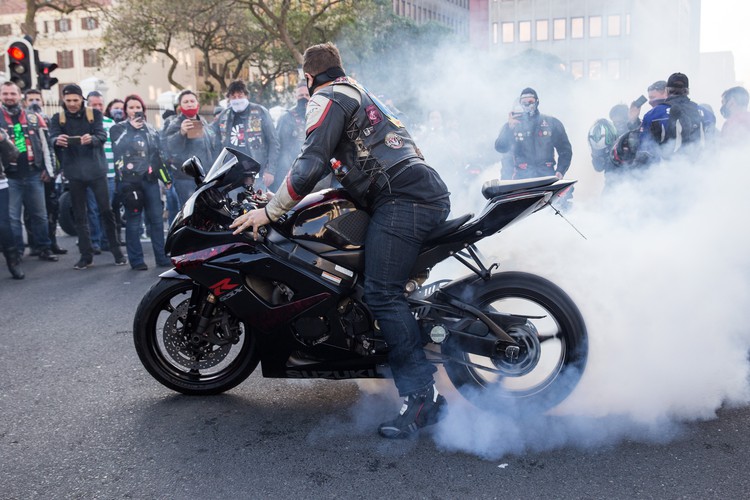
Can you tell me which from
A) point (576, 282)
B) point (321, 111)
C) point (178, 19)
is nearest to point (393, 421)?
point (576, 282)

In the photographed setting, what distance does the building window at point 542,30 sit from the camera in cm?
5892

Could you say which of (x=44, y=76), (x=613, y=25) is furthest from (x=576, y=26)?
(x=44, y=76)

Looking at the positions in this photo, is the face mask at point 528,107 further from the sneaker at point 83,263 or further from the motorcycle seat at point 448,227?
the sneaker at point 83,263

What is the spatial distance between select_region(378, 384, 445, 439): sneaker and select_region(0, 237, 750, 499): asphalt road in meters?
0.06

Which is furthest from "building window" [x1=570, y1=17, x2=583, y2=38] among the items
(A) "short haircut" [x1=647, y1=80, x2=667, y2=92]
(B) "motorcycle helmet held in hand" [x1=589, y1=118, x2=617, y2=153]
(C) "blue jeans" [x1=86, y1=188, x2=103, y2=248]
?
(C) "blue jeans" [x1=86, y1=188, x2=103, y2=248]

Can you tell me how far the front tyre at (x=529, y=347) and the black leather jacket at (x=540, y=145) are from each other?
4.85m

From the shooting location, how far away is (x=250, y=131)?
8.83 metres

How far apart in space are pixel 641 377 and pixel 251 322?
6.81 ft

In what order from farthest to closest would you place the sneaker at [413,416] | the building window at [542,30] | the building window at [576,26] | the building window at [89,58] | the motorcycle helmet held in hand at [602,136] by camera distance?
1. the building window at [89,58]
2. the building window at [542,30]
3. the building window at [576,26]
4. the motorcycle helmet held in hand at [602,136]
5. the sneaker at [413,416]

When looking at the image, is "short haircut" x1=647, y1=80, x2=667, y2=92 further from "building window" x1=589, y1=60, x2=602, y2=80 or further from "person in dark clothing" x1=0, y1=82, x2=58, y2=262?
"building window" x1=589, y1=60, x2=602, y2=80

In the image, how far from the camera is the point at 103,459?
367cm

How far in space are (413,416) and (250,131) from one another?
18.7ft

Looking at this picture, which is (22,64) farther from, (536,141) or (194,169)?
(194,169)

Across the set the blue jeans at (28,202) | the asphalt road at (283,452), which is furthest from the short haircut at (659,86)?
the blue jeans at (28,202)
